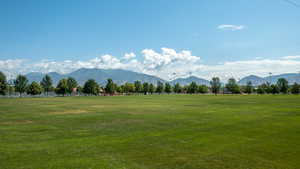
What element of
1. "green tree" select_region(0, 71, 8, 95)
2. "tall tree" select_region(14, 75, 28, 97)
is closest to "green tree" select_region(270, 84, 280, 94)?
"tall tree" select_region(14, 75, 28, 97)

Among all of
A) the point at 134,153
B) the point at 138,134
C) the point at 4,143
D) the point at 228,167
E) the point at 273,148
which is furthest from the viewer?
the point at 138,134

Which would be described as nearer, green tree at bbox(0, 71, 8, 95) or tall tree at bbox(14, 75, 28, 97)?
green tree at bbox(0, 71, 8, 95)

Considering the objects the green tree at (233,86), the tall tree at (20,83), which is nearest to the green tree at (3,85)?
the tall tree at (20,83)

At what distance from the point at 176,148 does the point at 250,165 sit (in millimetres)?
3987

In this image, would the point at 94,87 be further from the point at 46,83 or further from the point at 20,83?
the point at 20,83

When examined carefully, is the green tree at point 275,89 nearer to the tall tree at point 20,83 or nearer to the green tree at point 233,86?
the green tree at point 233,86

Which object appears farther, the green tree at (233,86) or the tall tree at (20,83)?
the green tree at (233,86)

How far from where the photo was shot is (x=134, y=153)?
1101 centimetres

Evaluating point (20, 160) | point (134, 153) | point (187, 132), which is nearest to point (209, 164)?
point (134, 153)

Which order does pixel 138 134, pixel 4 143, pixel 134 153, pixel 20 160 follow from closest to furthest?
pixel 20 160
pixel 134 153
pixel 4 143
pixel 138 134

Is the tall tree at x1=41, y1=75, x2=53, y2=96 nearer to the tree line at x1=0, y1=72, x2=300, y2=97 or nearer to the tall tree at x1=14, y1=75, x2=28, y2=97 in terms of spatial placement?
the tree line at x1=0, y1=72, x2=300, y2=97

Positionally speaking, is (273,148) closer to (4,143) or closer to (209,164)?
(209,164)

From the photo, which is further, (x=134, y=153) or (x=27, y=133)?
(x=27, y=133)

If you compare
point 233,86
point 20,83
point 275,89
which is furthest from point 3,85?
point 275,89
